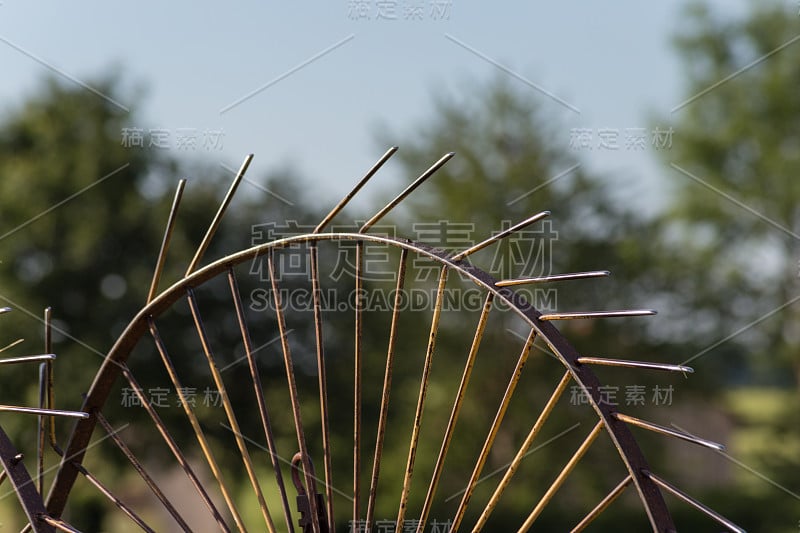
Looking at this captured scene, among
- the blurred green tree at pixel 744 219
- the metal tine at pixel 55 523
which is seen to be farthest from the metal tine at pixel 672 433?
the blurred green tree at pixel 744 219

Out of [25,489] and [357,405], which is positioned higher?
[357,405]

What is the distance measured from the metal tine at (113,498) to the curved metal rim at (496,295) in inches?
2.5

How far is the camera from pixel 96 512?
7.68 meters

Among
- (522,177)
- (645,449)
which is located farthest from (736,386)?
(522,177)

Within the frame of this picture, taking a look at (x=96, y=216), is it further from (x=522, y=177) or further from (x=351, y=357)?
(x=522, y=177)

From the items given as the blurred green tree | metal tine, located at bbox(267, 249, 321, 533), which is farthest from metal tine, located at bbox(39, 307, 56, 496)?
the blurred green tree

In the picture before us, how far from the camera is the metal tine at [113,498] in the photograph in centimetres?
151

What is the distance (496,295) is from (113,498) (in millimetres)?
769

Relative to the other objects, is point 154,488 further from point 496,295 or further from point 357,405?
point 496,295

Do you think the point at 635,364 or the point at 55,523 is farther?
the point at 55,523

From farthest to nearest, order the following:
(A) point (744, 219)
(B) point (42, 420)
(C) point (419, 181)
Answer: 1. (A) point (744, 219)
2. (B) point (42, 420)
3. (C) point (419, 181)

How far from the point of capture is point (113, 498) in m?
1.53

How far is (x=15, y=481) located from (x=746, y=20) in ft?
30.1

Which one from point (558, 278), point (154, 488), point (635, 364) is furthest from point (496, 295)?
point (154, 488)
